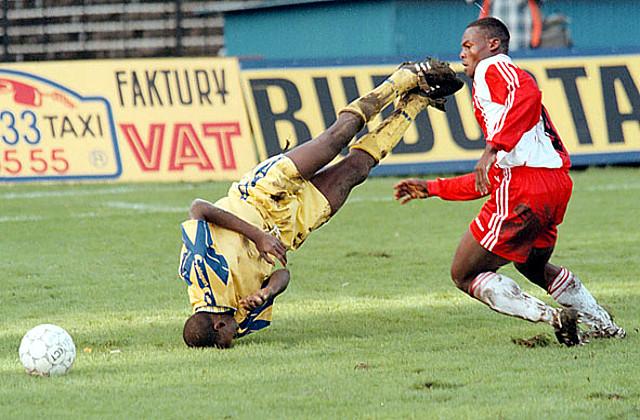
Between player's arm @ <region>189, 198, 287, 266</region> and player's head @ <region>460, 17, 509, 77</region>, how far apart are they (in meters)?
1.41

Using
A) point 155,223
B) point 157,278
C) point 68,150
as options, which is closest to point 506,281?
point 157,278

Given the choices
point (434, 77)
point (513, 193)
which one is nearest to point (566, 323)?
point (513, 193)

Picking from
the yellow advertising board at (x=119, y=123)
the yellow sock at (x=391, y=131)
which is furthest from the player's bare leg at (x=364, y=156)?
the yellow advertising board at (x=119, y=123)

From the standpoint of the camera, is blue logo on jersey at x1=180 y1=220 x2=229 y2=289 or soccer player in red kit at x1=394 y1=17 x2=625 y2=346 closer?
soccer player in red kit at x1=394 y1=17 x2=625 y2=346

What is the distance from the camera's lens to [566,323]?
273 inches

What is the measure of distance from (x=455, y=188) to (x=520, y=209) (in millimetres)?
506

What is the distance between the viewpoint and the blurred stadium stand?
2889 centimetres

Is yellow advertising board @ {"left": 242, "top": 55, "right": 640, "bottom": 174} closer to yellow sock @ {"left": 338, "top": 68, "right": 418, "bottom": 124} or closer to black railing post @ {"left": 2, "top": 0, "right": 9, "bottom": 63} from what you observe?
yellow sock @ {"left": 338, "top": 68, "right": 418, "bottom": 124}

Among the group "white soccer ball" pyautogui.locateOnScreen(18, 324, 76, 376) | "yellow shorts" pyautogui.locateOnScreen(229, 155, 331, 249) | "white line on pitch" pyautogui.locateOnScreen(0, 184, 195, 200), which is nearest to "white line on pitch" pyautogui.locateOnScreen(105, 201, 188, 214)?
"white line on pitch" pyautogui.locateOnScreen(0, 184, 195, 200)

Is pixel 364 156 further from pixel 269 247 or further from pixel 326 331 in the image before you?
pixel 269 247

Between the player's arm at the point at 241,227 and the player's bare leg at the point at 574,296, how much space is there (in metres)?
1.37

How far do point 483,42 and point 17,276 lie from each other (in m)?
4.59

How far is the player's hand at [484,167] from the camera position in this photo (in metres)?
6.65

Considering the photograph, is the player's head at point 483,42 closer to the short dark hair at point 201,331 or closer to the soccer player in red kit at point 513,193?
the soccer player in red kit at point 513,193
